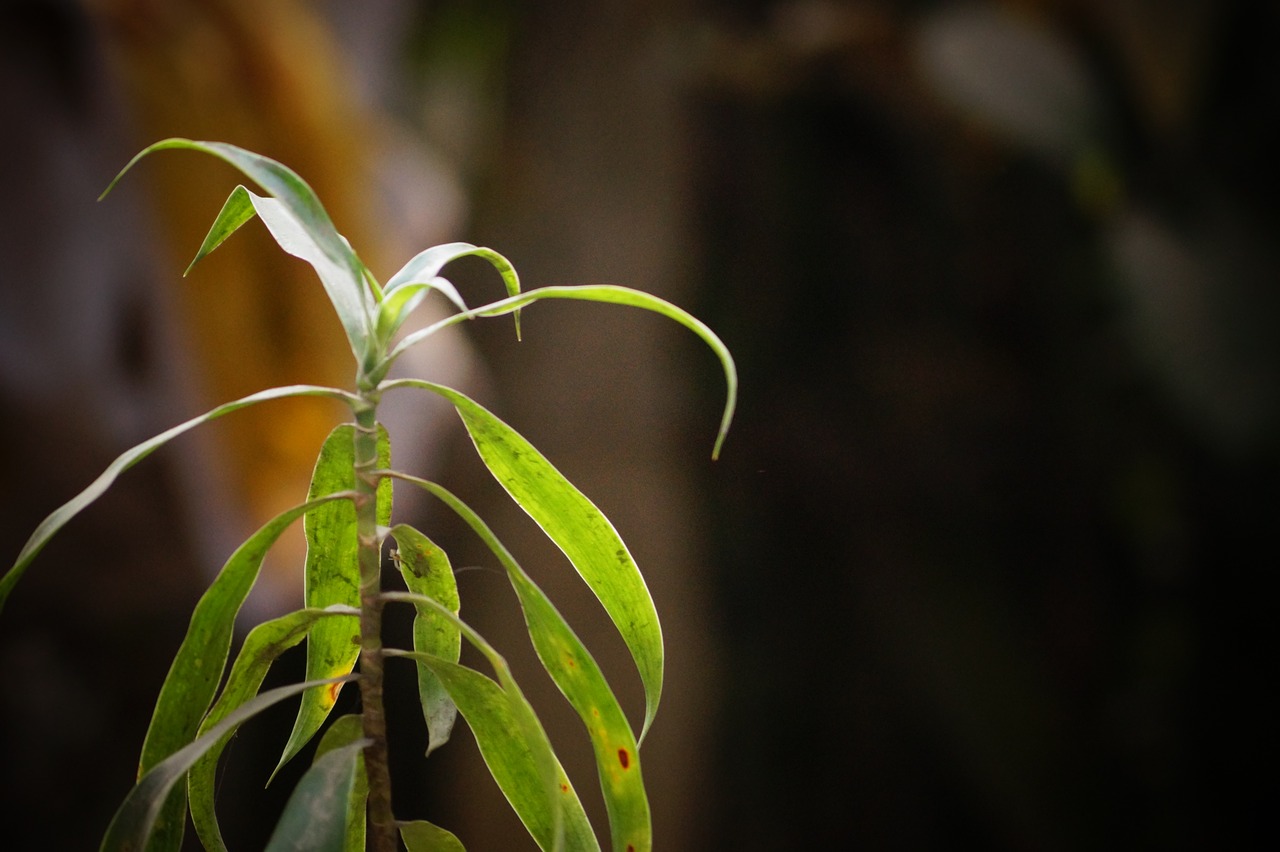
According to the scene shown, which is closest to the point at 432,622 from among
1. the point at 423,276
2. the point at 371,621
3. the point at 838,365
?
the point at 371,621

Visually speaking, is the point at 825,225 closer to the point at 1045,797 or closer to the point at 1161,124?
the point at 1161,124

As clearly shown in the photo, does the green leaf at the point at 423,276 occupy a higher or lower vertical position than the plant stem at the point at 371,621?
higher

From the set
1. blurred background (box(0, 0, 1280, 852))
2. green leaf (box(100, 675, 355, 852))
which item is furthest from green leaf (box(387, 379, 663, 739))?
blurred background (box(0, 0, 1280, 852))

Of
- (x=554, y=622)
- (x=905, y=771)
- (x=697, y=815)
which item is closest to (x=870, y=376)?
(x=905, y=771)

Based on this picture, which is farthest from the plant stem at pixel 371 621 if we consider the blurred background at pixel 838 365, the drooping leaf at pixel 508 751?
the blurred background at pixel 838 365

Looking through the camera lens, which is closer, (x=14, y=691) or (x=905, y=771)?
(x=14, y=691)

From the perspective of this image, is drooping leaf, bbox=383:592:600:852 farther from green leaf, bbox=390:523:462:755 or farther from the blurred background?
the blurred background

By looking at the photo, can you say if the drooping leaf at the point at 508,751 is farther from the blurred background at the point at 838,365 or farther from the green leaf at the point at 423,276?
the blurred background at the point at 838,365
